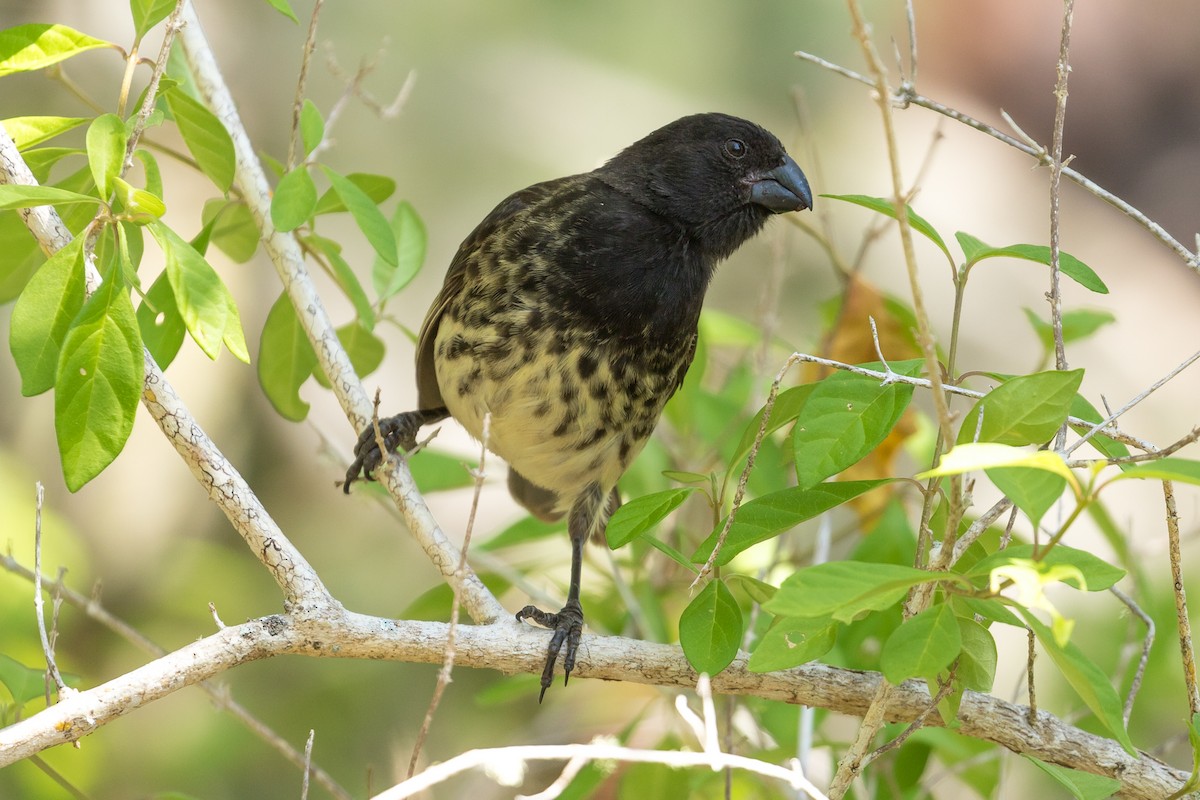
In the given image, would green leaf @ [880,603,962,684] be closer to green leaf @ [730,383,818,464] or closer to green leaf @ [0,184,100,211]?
green leaf @ [730,383,818,464]

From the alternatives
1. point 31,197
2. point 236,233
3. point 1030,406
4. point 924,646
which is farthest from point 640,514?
point 236,233

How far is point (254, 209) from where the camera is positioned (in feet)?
7.72

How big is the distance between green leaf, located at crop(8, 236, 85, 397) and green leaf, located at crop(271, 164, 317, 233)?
0.45 meters

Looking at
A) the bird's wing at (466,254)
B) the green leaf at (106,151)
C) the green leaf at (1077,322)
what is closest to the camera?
the green leaf at (106,151)

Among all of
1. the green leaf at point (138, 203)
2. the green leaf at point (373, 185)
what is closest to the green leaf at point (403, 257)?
the green leaf at point (373, 185)

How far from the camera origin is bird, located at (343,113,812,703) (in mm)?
2713

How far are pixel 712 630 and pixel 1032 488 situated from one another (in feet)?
1.97

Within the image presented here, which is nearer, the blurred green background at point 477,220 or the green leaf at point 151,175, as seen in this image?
the green leaf at point 151,175

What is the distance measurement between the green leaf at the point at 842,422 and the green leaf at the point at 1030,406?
18 centimetres

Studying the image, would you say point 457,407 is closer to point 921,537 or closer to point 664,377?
point 664,377

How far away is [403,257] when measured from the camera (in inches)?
100

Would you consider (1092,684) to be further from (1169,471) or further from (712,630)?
(712,630)

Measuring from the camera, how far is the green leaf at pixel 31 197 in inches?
55.7

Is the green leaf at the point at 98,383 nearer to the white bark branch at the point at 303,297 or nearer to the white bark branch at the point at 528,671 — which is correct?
the white bark branch at the point at 528,671
